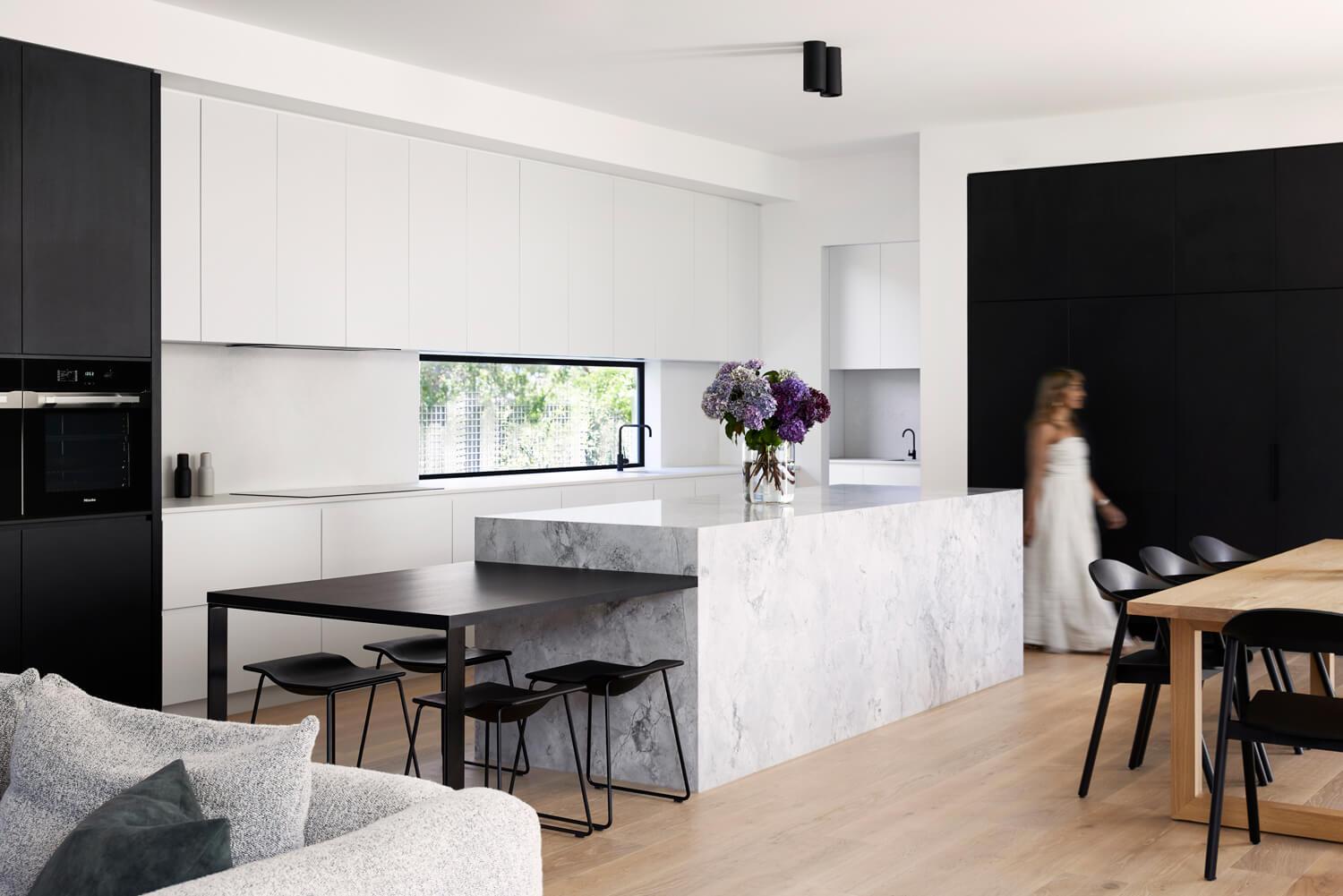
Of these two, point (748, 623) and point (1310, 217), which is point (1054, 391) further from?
point (748, 623)

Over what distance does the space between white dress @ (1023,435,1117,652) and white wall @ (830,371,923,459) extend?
7.77ft

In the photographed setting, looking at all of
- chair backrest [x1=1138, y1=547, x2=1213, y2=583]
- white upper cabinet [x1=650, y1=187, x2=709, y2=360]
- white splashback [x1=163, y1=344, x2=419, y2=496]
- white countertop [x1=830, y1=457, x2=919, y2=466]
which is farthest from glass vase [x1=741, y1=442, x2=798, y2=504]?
white countertop [x1=830, y1=457, x2=919, y2=466]

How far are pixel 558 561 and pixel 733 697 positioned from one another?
0.74 meters

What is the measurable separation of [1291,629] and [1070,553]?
11.2 feet

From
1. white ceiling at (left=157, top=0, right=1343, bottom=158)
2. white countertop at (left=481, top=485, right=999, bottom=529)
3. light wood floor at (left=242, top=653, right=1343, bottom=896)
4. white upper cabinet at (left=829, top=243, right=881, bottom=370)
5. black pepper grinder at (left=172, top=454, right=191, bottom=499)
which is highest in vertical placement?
white ceiling at (left=157, top=0, right=1343, bottom=158)

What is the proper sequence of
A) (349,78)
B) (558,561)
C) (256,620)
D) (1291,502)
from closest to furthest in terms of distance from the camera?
(558,561) → (256,620) → (349,78) → (1291,502)

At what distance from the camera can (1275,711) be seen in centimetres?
374

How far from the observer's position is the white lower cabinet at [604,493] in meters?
7.29

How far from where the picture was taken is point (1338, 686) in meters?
6.11

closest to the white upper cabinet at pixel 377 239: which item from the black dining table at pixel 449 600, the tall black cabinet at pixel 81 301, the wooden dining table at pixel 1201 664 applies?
the tall black cabinet at pixel 81 301

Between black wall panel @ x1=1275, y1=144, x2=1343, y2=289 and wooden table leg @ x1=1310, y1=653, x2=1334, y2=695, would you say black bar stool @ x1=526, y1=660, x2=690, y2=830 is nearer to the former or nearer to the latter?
wooden table leg @ x1=1310, y1=653, x2=1334, y2=695

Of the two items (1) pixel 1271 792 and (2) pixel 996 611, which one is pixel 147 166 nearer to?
(2) pixel 996 611

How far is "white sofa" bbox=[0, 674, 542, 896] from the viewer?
1679mm

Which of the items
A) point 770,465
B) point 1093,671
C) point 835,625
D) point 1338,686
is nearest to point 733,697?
point 835,625
